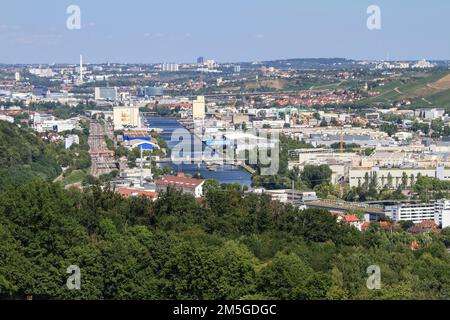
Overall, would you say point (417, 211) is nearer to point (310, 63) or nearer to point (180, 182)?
point (180, 182)

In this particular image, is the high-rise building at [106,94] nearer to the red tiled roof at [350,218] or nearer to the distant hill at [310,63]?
the distant hill at [310,63]

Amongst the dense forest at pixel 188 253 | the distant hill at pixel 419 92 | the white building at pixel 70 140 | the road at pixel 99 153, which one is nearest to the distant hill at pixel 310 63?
the distant hill at pixel 419 92

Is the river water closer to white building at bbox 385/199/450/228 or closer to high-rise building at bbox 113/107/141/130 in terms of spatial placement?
white building at bbox 385/199/450/228

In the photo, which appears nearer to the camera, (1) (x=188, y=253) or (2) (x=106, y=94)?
(1) (x=188, y=253)

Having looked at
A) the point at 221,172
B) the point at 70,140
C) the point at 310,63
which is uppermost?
the point at 310,63

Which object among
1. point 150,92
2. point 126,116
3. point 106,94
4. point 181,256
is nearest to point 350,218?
point 181,256

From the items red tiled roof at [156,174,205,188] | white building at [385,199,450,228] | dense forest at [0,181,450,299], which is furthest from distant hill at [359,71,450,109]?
dense forest at [0,181,450,299]
